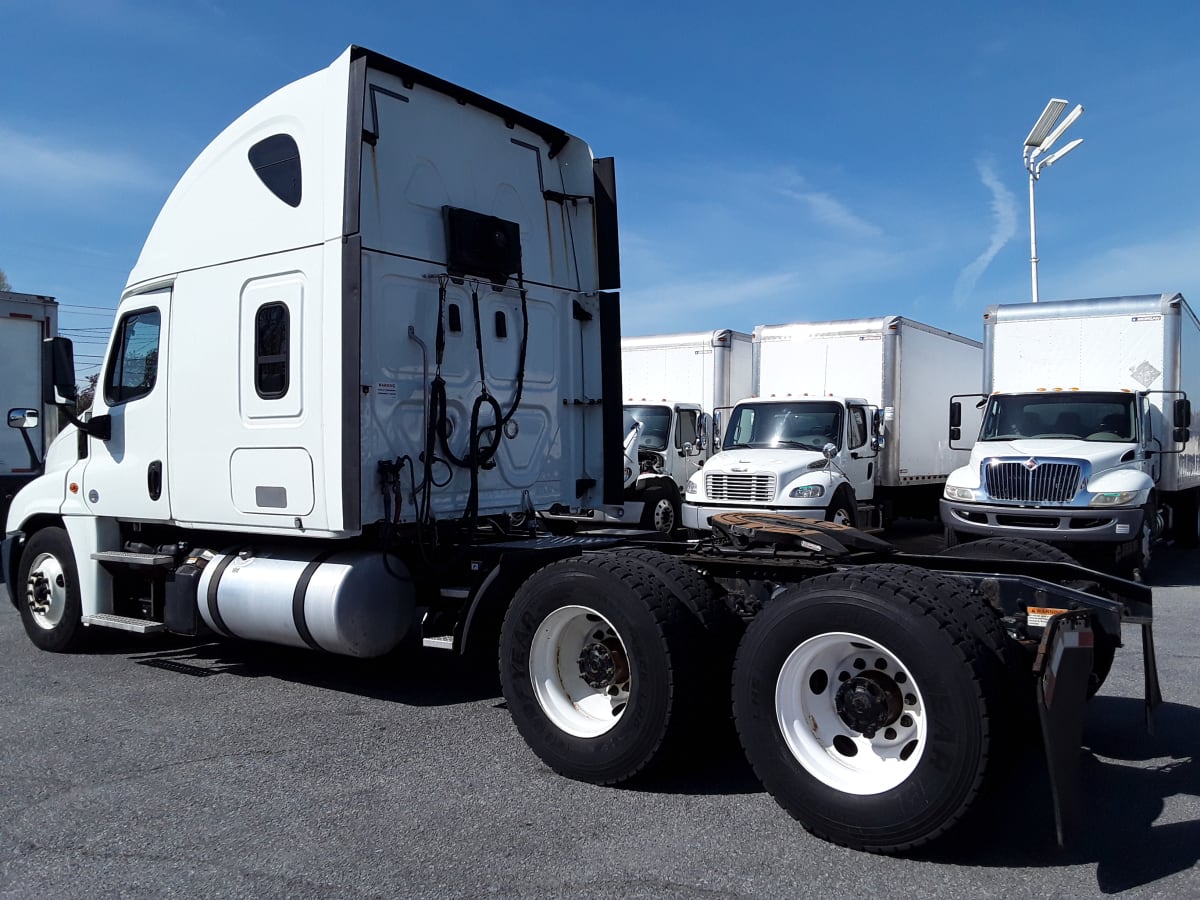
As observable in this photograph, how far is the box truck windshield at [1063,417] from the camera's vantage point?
11.9 meters

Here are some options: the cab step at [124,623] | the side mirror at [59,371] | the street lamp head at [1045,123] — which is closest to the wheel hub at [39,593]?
the cab step at [124,623]

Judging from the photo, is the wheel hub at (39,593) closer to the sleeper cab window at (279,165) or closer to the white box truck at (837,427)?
the sleeper cab window at (279,165)

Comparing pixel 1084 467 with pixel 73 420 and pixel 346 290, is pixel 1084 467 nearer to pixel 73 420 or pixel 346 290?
pixel 346 290

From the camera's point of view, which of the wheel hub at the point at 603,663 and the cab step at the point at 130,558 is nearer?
the wheel hub at the point at 603,663

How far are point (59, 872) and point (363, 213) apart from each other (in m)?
3.68

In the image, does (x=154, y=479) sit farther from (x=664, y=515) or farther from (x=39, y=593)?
(x=664, y=515)

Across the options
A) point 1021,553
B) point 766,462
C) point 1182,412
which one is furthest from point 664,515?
point 1021,553

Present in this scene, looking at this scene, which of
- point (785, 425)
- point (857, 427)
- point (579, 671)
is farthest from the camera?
point (857, 427)

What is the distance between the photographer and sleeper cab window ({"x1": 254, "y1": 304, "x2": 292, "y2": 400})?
19.9ft

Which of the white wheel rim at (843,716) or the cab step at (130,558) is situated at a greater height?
the cab step at (130,558)

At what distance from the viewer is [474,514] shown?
6320 mm

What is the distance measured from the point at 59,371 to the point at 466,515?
10.6ft

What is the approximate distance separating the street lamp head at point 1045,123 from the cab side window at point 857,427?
900cm

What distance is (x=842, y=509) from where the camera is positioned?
1332cm
